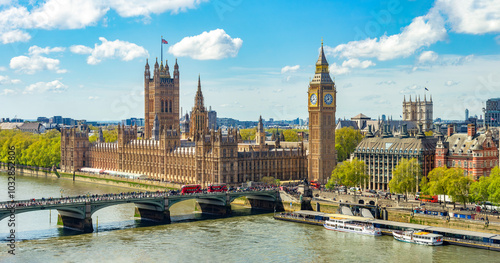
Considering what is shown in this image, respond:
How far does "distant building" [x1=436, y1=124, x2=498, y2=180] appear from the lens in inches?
4503

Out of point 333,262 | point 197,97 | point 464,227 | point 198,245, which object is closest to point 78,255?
point 198,245

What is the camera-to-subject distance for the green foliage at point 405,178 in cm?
11106

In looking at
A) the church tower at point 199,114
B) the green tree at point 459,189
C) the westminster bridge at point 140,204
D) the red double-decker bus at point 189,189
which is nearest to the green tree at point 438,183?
the green tree at point 459,189

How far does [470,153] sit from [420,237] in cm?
3307

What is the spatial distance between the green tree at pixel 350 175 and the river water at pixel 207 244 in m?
18.3

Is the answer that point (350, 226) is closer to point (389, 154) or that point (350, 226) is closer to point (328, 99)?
point (389, 154)

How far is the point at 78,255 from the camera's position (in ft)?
261

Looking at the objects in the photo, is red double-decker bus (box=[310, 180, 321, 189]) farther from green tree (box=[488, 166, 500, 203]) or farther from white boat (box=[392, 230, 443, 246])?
white boat (box=[392, 230, 443, 246])

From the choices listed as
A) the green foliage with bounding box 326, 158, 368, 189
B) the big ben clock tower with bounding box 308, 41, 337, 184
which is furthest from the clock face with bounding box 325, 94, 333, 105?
the green foliage with bounding box 326, 158, 368, 189

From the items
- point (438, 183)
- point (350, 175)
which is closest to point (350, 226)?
point (438, 183)

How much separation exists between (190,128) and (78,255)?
107 metres

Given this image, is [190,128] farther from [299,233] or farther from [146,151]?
[299,233]

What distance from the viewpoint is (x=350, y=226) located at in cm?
9656

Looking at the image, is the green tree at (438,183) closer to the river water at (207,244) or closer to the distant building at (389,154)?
the distant building at (389,154)
